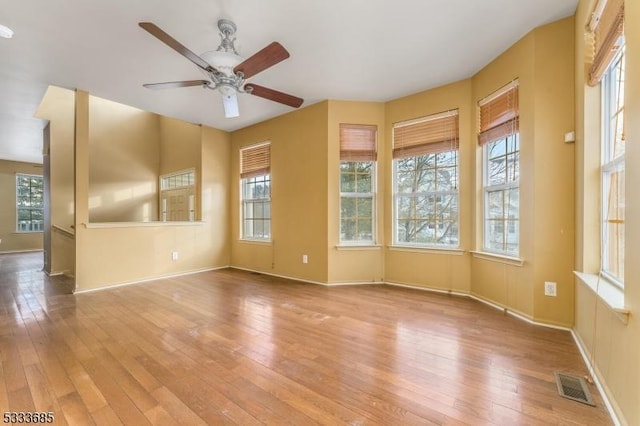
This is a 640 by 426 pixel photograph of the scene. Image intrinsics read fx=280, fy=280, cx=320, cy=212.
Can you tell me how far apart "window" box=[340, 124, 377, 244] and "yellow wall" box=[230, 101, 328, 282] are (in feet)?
0.96

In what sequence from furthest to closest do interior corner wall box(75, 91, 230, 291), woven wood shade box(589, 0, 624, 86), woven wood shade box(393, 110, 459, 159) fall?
interior corner wall box(75, 91, 230, 291)
woven wood shade box(393, 110, 459, 159)
woven wood shade box(589, 0, 624, 86)

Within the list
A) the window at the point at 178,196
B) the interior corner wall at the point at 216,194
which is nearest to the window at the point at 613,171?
the interior corner wall at the point at 216,194

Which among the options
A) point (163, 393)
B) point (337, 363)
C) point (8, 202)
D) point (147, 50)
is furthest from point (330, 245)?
point (8, 202)

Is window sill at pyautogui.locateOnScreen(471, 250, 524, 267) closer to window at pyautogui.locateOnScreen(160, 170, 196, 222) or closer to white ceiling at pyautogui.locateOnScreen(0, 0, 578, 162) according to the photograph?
white ceiling at pyautogui.locateOnScreen(0, 0, 578, 162)

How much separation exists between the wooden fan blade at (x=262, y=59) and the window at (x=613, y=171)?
2.19 metres

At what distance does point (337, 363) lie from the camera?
1982 millimetres

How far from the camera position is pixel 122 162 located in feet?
21.1

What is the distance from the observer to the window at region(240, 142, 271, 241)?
5004 mm

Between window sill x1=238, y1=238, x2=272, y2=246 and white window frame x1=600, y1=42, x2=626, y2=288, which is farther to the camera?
window sill x1=238, y1=238, x2=272, y2=246

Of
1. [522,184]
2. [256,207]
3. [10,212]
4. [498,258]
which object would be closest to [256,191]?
[256,207]

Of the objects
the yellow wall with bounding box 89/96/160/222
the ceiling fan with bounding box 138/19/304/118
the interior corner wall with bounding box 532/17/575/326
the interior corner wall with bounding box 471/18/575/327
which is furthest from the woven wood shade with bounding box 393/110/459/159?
the yellow wall with bounding box 89/96/160/222

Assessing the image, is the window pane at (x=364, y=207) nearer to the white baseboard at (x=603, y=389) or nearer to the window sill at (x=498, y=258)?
the window sill at (x=498, y=258)

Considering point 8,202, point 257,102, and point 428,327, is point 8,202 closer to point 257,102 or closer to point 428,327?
point 257,102

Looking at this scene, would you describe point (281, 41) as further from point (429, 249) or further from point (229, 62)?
point (429, 249)
